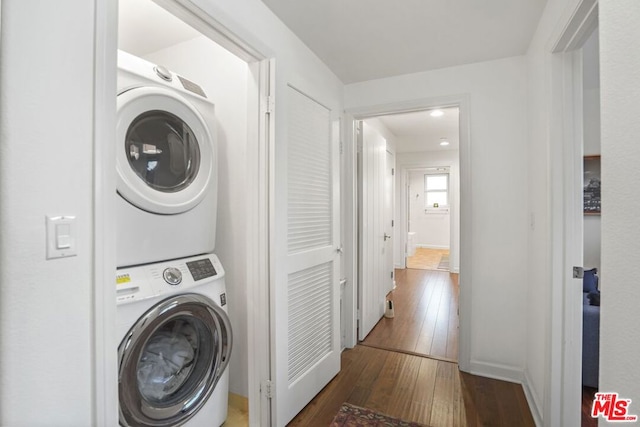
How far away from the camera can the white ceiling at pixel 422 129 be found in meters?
3.90

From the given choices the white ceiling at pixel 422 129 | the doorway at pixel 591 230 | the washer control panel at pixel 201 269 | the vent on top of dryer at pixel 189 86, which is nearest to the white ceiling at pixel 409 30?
the doorway at pixel 591 230

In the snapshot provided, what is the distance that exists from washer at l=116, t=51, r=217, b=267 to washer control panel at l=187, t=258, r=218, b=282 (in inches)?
2.9

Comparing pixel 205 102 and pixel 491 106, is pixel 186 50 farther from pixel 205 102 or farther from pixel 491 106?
pixel 491 106

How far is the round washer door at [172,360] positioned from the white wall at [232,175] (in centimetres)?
40

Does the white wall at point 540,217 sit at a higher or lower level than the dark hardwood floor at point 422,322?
higher

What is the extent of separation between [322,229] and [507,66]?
1.82m

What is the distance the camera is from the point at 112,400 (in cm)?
93

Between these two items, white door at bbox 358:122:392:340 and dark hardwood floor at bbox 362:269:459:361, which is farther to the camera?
white door at bbox 358:122:392:340

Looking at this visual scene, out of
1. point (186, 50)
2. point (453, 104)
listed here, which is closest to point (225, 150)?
point (186, 50)

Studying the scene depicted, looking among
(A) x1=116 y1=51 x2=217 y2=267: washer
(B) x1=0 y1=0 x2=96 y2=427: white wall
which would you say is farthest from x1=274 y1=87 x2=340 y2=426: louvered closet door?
(B) x1=0 y1=0 x2=96 y2=427: white wall

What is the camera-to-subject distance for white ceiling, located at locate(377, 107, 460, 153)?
12.8ft

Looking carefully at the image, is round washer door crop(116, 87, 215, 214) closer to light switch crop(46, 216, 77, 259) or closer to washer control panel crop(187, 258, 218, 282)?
washer control panel crop(187, 258, 218, 282)

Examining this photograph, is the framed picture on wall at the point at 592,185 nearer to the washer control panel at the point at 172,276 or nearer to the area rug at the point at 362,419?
the area rug at the point at 362,419

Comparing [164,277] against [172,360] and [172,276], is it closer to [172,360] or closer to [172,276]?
[172,276]
